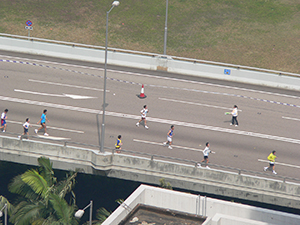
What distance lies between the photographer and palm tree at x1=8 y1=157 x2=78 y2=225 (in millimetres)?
21156

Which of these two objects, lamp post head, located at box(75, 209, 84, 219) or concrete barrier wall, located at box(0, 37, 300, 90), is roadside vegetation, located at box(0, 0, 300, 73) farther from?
lamp post head, located at box(75, 209, 84, 219)

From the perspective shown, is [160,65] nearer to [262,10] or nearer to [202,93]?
[202,93]

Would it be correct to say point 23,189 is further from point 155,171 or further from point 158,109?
point 158,109

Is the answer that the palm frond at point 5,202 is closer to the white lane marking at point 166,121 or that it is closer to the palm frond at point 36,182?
the palm frond at point 36,182

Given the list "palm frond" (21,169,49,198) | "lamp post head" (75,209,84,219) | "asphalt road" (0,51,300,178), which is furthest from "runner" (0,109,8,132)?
"lamp post head" (75,209,84,219)

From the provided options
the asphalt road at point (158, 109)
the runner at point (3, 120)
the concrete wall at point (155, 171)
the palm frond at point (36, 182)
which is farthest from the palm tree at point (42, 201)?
the runner at point (3, 120)

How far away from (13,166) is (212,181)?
13940 mm

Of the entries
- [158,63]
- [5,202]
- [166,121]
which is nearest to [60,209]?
[5,202]

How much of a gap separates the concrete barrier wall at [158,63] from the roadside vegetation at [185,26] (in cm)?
615

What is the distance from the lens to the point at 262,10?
4638 centimetres

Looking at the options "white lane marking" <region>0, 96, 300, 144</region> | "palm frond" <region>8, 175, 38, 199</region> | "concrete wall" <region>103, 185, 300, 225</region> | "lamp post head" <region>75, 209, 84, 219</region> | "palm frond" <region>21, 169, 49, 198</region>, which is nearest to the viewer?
"concrete wall" <region>103, 185, 300, 225</region>

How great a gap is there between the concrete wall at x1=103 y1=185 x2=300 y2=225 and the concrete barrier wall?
54.4 ft

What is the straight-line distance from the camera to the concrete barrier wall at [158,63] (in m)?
34.5

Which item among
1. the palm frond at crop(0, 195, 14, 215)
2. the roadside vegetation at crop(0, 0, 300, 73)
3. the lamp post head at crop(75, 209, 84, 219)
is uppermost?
the roadside vegetation at crop(0, 0, 300, 73)
